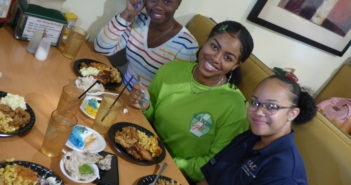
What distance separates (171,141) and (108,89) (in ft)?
1.47

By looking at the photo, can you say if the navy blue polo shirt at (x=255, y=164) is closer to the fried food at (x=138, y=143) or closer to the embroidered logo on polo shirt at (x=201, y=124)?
the embroidered logo on polo shirt at (x=201, y=124)

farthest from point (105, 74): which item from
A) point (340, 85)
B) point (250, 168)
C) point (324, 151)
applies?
point (340, 85)

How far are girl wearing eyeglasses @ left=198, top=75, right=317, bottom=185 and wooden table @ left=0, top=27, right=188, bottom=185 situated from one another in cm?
34

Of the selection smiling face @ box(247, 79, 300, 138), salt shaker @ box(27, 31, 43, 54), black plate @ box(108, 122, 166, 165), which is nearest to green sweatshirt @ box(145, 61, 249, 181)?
smiling face @ box(247, 79, 300, 138)

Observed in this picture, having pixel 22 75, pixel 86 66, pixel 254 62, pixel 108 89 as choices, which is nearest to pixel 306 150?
pixel 254 62

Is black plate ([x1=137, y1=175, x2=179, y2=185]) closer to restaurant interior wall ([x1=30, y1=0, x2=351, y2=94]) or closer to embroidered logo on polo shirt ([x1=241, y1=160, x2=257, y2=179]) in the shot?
embroidered logo on polo shirt ([x1=241, y1=160, x2=257, y2=179])

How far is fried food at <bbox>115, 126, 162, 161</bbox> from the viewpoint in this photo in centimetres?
A: 129

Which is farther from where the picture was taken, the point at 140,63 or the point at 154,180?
the point at 140,63

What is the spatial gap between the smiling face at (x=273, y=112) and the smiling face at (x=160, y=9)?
83cm

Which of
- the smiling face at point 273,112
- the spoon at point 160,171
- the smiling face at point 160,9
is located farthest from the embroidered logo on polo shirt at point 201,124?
the smiling face at point 160,9

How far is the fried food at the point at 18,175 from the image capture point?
89 cm

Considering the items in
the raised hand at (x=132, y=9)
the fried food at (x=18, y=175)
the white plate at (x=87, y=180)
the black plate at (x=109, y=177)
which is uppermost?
the raised hand at (x=132, y=9)

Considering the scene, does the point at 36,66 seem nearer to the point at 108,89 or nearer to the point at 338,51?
the point at 108,89

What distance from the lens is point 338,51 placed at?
3.17m
